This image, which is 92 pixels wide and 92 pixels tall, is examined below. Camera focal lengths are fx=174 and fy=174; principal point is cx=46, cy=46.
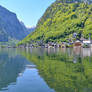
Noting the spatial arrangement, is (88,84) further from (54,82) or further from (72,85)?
(54,82)

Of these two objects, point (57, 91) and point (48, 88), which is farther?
point (48, 88)

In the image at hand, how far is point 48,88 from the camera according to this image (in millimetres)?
35750

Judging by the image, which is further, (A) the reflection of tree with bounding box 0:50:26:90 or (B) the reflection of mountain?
(A) the reflection of tree with bounding box 0:50:26:90

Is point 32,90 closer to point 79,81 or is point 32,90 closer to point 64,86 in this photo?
point 64,86

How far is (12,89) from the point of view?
36094 mm

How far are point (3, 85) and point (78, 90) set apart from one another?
56.3 ft

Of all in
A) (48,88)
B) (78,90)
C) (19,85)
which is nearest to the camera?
(78,90)

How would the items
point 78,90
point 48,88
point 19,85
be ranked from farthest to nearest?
point 19,85
point 48,88
point 78,90

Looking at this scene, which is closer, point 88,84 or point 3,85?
point 88,84

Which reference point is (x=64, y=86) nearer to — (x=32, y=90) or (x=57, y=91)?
(x=57, y=91)

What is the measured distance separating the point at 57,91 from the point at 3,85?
13515mm

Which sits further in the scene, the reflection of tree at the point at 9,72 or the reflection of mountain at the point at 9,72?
the reflection of tree at the point at 9,72

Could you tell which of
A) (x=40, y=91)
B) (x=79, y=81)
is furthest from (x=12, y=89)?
(x=79, y=81)

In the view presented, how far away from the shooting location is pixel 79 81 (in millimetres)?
40031
